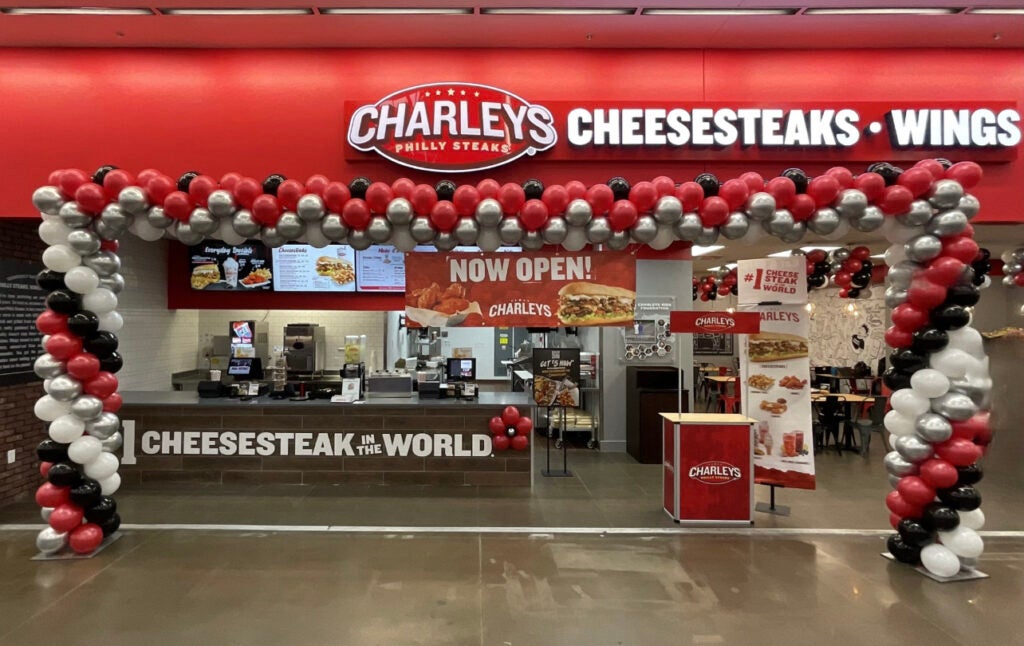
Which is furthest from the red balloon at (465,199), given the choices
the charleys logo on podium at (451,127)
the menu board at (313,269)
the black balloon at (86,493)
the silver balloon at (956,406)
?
the menu board at (313,269)

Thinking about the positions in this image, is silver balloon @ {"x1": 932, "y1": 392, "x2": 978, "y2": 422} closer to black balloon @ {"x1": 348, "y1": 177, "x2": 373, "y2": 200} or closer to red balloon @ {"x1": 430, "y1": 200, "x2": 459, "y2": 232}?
red balloon @ {"x1": 430, "y1": 200, "x2": 459, "y2": 232}

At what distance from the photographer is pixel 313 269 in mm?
8523

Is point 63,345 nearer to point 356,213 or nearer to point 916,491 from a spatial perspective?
point 356,213

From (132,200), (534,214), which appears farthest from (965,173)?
(132,200)

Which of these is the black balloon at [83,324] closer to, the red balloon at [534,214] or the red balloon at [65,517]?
the red balloon at [65,517]

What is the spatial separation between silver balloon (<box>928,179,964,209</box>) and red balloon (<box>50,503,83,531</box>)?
7.24 metres

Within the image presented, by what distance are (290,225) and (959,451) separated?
17.8 feet

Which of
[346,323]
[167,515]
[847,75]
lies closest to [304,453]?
[167,515]

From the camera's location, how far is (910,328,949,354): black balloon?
427cm

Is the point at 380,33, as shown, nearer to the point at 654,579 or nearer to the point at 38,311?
the point at 38,311

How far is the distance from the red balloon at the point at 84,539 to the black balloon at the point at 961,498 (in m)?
6.73

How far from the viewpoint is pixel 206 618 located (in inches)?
140

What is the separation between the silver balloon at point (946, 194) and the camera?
14.0 ft

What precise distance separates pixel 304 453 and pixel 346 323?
358 centimetres
